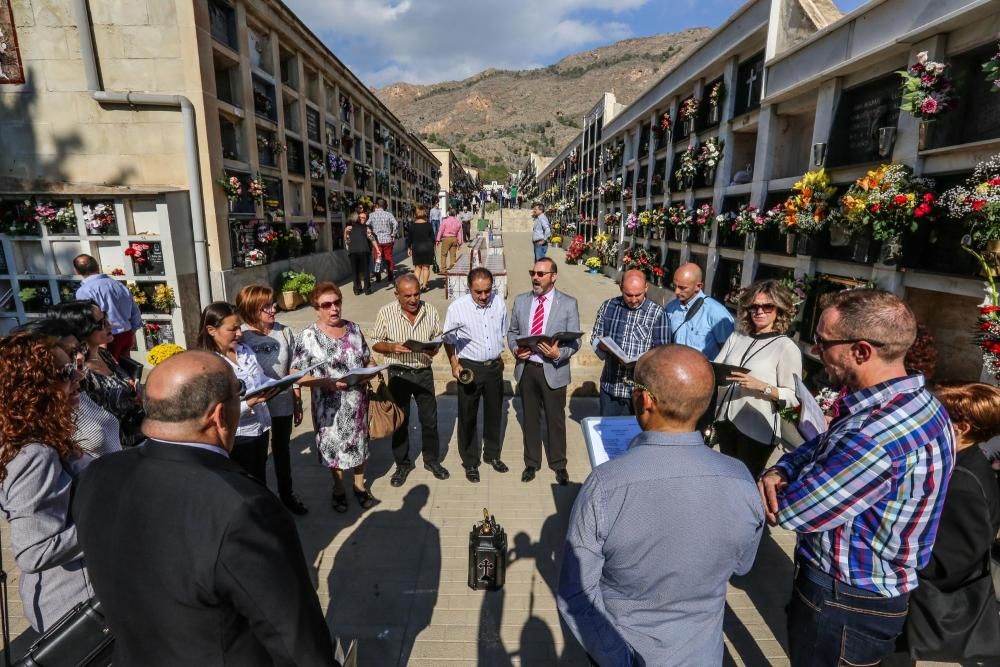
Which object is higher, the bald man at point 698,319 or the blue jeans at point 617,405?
the bald man at point 698,319

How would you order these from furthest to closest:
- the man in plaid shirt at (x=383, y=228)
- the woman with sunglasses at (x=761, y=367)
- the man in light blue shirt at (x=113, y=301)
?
the man in plaid shirt at (x=383, y=228) → the man in light blue shirt at (x=113, y=301) → the woman with sunglasses at (x=761, y=367)

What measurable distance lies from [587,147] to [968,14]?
1585cm

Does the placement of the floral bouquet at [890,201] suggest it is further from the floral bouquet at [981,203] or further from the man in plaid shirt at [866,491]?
the man in plaid shirt at [866,491]

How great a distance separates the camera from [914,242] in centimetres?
389

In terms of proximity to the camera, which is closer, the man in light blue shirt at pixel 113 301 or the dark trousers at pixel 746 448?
the dark trousers at pixel 746 448

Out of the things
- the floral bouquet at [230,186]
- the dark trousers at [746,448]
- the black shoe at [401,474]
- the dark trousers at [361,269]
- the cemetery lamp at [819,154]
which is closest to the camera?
the dark trousers at [746,448]

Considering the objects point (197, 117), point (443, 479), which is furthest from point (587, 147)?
point (443, 479)

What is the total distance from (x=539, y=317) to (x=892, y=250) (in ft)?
9.62

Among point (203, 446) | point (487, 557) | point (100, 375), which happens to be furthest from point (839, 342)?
point (100, 375)

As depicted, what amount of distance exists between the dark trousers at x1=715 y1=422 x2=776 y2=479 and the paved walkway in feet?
2.21

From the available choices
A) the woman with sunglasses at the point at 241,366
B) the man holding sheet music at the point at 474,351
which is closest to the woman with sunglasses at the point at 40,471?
the woman with sunglasses at the point at 241,366

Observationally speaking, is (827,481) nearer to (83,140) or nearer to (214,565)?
(214,565)

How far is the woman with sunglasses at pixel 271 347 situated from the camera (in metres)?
3.26

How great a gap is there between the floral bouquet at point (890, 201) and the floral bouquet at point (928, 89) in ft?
1.37
